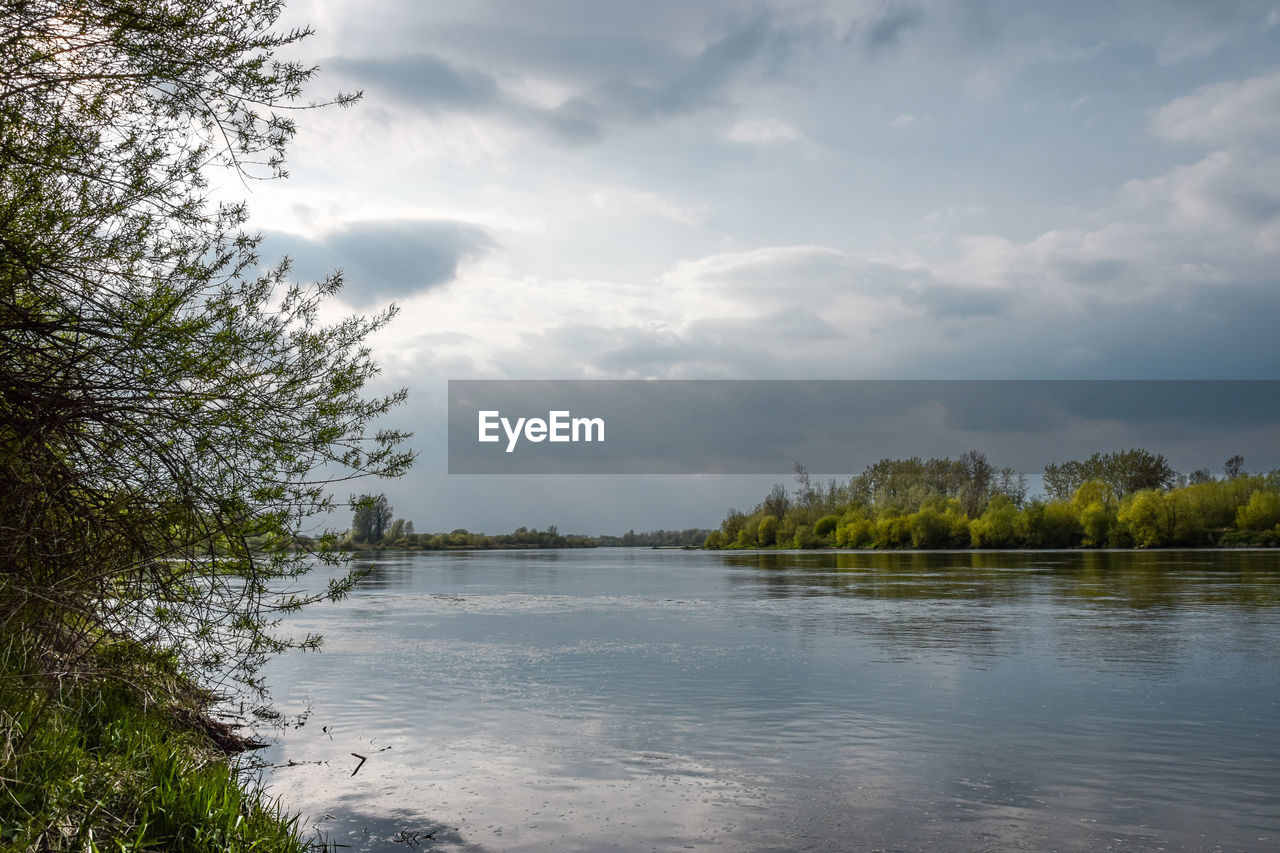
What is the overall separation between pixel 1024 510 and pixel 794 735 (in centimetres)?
10112

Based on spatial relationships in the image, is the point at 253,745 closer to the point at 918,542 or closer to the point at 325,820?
the point at 325,820

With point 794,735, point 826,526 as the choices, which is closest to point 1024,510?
point 826,526

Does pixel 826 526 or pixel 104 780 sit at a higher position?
pixel 104 780

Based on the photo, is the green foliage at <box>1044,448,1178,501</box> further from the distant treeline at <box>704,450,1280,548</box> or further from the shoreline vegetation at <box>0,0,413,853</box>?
the shoreline vegetation at <box>0,0,413,853</box>

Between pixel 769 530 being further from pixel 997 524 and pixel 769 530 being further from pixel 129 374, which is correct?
pixel 129 374

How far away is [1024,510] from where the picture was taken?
339 feet

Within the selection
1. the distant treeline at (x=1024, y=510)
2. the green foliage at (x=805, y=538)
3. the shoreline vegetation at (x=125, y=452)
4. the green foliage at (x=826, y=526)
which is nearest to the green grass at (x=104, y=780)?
the shoreline vegetation at (x=125, y=452)

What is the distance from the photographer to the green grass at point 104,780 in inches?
233

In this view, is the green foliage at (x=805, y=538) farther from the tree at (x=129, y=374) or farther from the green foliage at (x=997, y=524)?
the tree at (x=129, y=374)

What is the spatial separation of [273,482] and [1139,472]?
119 meters

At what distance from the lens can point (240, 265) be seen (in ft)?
30.8

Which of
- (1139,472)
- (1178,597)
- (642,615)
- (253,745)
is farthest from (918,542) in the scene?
(253,745)

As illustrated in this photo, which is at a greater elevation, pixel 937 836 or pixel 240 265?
pixel 240 265

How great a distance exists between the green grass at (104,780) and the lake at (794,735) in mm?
1426
